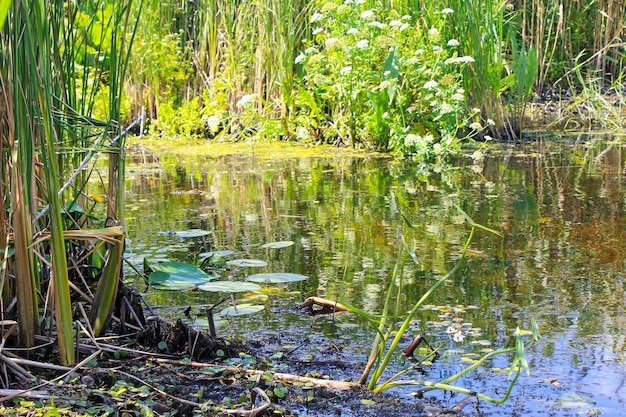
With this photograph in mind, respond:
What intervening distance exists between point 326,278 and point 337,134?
13.2 feet

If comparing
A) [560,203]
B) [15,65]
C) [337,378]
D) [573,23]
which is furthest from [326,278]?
[573,23]

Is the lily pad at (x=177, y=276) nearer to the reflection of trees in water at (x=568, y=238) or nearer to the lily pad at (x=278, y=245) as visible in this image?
the lily pad at (x=278, y=245)

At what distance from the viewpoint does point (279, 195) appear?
4.81 metres

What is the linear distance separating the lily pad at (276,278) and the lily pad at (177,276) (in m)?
0.16

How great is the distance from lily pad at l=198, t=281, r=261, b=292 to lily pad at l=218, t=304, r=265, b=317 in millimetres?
132

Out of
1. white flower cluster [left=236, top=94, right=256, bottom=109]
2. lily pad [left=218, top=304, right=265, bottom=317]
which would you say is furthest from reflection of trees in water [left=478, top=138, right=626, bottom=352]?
white flower cluster [left=236, top=94, right=256, bottom=109]

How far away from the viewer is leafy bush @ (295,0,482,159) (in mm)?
6008

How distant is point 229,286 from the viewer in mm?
2793

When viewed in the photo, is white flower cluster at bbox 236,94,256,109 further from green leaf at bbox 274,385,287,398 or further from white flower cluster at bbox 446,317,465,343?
green leaf at bbox 274,385,287,398

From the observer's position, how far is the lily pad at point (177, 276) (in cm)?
282

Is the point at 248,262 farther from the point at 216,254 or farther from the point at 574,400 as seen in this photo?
the point at 574,400

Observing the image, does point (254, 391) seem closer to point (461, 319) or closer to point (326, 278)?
point (461, 319)

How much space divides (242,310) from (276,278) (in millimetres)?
382

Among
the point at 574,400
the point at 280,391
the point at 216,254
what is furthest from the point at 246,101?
the point at 574,400
